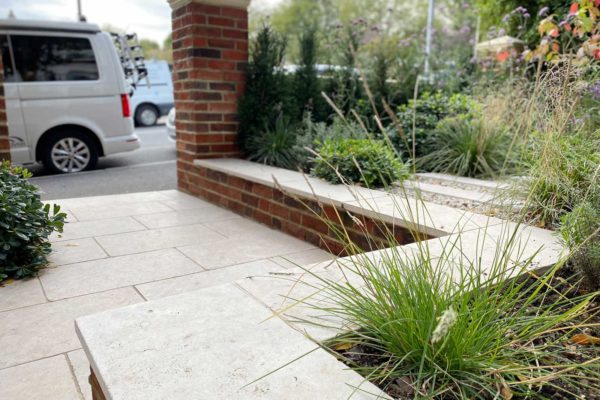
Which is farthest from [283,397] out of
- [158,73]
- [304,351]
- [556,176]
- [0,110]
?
[158,73]

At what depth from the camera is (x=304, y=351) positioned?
125 centimetres

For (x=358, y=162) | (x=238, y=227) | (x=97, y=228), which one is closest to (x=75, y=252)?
(x=97, y=228)

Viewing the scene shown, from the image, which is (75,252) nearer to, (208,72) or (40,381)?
(40,381)

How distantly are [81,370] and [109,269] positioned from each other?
39.6 inches

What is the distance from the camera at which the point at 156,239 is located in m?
3.14

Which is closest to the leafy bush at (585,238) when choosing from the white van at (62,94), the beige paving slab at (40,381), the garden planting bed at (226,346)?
the garden planting bed at (226,346)

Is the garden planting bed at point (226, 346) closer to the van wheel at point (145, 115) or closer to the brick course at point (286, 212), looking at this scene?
the brick course at point (286, 212)

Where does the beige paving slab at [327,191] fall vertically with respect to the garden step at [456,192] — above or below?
above

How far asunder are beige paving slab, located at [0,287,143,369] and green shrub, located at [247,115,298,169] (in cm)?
210

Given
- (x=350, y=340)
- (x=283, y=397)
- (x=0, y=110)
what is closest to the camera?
(x=283, y=397)

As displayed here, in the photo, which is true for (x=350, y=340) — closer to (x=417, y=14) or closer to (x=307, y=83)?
(x=307, y=83)

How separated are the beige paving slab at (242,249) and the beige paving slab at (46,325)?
0.56 meters

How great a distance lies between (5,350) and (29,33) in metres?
5.44

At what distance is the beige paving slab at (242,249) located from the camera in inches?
109
